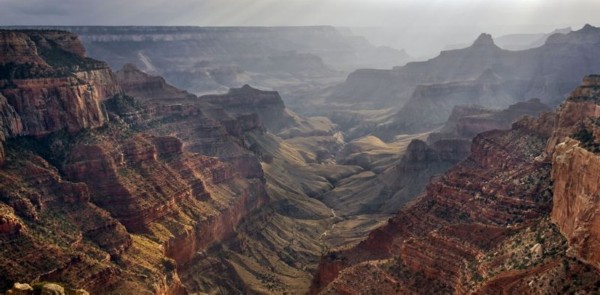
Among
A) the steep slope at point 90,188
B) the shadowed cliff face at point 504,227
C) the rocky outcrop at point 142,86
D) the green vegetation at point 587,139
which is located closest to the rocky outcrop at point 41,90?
the steep slope at point 90,188

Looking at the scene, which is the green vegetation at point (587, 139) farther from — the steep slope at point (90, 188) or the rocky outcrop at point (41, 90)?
the rocky outcrop at point (41, 90)

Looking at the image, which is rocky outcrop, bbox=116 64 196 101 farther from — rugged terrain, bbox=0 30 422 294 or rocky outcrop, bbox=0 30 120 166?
rocky outcrop, bbox=0 30 120 166

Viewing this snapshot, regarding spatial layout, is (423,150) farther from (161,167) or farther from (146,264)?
(146,264)

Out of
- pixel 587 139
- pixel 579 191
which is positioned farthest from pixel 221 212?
pixel 579 191

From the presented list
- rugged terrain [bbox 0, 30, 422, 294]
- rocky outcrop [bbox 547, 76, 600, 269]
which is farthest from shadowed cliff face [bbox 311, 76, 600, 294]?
rugged terrain [bbox 0, 30, 422, 294]

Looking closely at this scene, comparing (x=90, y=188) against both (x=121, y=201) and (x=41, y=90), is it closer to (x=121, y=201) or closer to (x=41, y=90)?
(x=121, y=201)

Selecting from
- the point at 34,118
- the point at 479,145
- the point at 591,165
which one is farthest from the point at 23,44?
the point at 591,165

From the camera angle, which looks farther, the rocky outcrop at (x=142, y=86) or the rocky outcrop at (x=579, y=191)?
the rocky outcrop at (x=142, y=86)

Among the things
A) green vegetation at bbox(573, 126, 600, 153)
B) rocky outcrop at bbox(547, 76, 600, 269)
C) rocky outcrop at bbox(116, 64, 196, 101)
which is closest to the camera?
rocky outcrop at bbox(547, 76, 600, 269)
